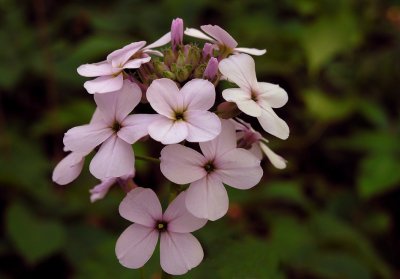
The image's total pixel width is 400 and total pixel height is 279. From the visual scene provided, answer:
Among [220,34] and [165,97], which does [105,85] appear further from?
[220,34]

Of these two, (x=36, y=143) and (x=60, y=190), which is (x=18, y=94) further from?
(x=60, y=190)

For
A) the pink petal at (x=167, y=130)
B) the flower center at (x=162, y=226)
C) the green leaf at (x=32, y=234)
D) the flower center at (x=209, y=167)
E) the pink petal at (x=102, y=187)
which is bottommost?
the green leaf at (x=32, y=234)

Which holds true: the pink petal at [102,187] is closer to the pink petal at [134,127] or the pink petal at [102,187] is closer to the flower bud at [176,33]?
the pink petal at [134,127]

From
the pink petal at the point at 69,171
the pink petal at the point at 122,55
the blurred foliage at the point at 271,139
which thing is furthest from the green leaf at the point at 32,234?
the pink petal at the point at 122,55

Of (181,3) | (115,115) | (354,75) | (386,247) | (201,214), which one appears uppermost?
(115,115)

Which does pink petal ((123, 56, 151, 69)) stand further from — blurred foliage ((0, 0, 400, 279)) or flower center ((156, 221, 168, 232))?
blurred foliage ((0, 0, 400, 279))

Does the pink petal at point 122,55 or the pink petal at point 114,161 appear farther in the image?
the pink petal at point 122,55

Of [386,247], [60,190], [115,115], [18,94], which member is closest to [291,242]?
[386,247]
